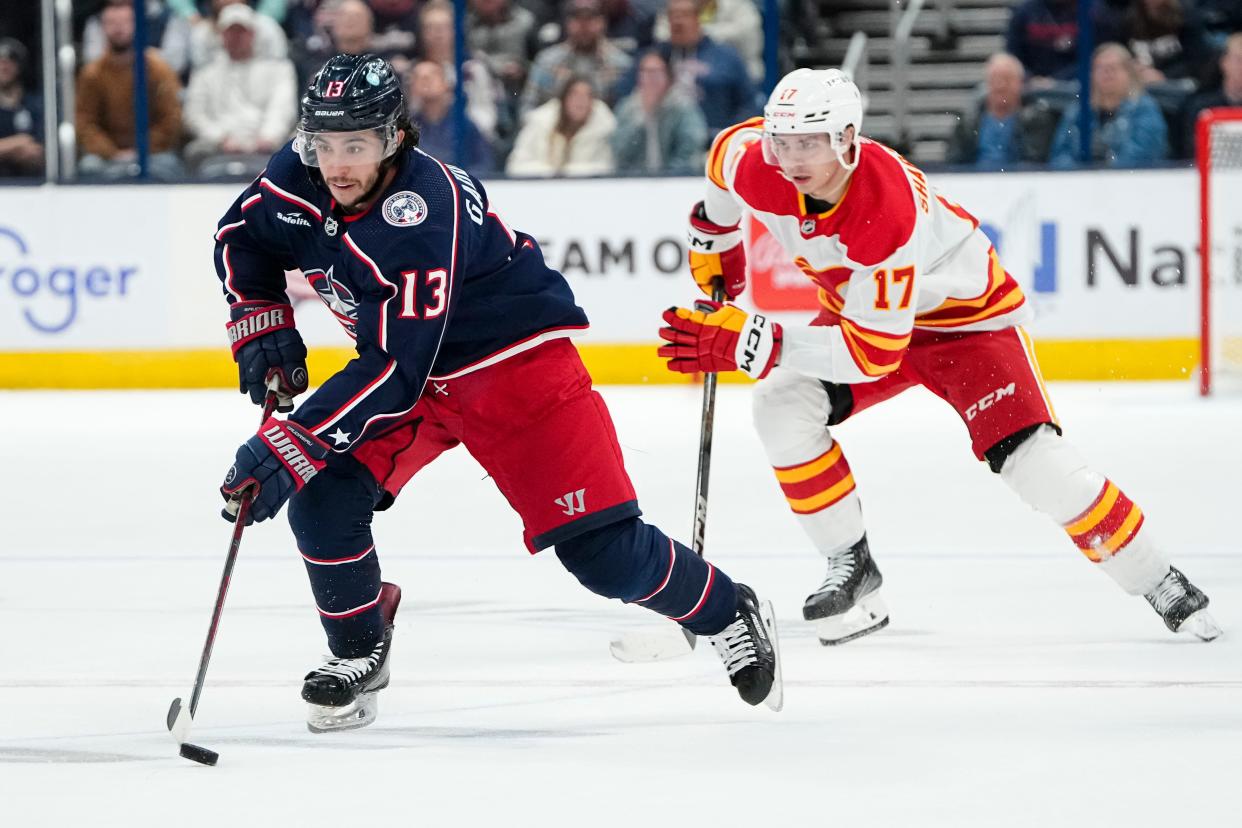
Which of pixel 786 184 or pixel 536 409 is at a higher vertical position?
pixel 786 184

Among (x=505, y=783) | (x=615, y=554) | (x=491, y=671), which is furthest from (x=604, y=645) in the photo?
(x=505, y=783)

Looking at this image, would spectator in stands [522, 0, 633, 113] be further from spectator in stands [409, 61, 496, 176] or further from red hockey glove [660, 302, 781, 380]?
red hockey glove [660, 302, 781, 380]

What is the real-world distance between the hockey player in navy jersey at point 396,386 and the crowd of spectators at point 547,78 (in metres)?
4.83

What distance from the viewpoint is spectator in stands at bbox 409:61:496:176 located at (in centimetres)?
793

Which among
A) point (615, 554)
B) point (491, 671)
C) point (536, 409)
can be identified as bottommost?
point (491, 671)

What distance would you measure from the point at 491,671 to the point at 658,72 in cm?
492

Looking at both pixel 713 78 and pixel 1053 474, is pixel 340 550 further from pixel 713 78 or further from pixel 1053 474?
pixel 713 78

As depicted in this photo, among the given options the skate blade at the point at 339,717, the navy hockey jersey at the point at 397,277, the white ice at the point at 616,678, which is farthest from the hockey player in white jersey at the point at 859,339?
the skate blade at the point at 339,717

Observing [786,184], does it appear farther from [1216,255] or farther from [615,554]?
[1216,255]

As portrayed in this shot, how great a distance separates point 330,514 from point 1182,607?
5.07 feet

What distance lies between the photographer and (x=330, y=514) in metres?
2.85

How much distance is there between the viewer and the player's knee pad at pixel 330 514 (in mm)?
2854

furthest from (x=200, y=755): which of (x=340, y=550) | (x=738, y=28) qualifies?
(x=738, y=28)

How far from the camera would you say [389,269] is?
8.79 ft
